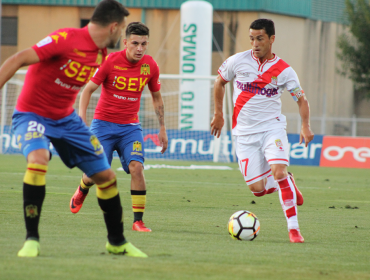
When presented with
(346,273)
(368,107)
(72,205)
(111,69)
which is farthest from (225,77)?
(368,107)

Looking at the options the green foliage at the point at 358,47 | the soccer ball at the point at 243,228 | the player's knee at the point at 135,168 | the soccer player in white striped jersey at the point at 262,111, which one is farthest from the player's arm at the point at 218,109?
the green foliage at the point at 358,47

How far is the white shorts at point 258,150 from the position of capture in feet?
21.3

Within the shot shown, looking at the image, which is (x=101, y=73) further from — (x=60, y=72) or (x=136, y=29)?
(x=60, y=72)

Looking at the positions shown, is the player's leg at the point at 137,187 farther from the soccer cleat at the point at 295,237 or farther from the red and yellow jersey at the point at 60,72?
the red and yellow jersey at the point at 60,72

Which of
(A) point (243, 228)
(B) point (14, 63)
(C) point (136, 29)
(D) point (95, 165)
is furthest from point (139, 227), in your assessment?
(B) point (14, 63)

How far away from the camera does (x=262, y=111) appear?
22.2 feet

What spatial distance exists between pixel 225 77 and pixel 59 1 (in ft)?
86.1

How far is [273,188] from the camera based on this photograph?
281 inches

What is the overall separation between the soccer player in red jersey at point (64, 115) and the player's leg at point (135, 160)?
1778mm

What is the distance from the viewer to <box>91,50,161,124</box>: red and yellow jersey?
684 centimetres

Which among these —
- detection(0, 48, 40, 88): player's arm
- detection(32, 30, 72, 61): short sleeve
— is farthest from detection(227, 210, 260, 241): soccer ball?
detection(0, 48, 40, 88): player's arm

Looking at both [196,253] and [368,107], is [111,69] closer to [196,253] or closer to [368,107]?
[196,253]

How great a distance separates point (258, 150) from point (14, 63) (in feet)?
10.8

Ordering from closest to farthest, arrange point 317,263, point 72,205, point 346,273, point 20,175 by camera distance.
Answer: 1. point 346,273
2. point 317,263
3. point 72,205
4. point 20,175
